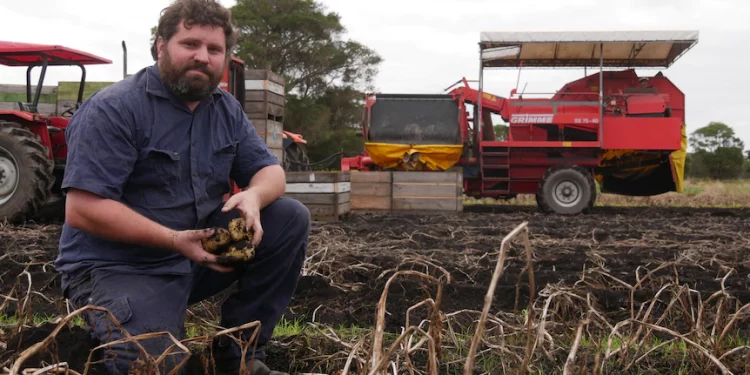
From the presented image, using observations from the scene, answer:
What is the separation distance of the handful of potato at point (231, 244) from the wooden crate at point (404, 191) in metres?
8.12

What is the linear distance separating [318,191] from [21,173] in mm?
3175

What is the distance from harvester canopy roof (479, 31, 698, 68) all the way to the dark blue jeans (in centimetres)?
811

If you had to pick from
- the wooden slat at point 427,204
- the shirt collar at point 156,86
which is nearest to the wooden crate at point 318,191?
the wooden slat at point 427,204

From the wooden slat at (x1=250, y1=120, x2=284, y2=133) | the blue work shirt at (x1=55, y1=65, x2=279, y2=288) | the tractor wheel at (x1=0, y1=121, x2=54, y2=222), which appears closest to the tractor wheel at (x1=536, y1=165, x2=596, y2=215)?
the wooden slat at (x1=250, y1=120, x2=284, y2=133)

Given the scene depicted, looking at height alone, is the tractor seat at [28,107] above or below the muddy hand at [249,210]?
above

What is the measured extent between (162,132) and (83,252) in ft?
A: 1.58

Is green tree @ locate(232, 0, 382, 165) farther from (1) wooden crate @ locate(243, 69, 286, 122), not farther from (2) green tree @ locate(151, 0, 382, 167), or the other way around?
(1) wooden crate @ locate(243, 69, 286, 122)

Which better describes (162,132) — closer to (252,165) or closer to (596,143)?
(252,165)

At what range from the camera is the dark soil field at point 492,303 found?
81.0 inches

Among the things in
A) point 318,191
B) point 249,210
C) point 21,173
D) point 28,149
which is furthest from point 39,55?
point 249,210

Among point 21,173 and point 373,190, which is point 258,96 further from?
point 373,190

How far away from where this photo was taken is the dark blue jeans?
2201 mm

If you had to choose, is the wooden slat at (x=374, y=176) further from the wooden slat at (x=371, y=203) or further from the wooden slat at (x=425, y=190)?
the wooden slat at (x=371, y=203)

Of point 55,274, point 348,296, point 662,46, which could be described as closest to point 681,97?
point 662,46
